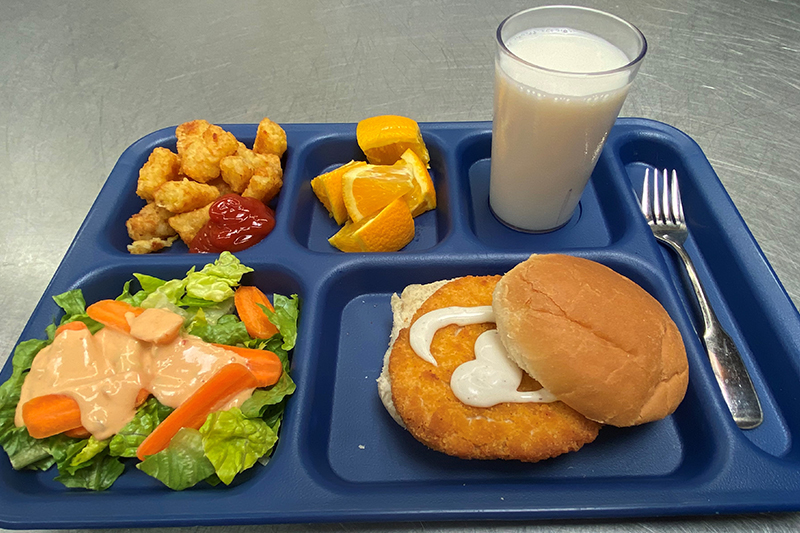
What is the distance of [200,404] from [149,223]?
2.94 ft

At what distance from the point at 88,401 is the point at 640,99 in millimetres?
3055

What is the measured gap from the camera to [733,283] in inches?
66.7

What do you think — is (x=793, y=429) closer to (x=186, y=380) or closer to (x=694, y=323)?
(x=694, y=323)

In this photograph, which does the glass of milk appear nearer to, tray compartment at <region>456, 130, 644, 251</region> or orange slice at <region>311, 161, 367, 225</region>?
tray compartment at <region>456, 130, 644, 251</region>

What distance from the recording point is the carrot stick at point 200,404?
1.26 m

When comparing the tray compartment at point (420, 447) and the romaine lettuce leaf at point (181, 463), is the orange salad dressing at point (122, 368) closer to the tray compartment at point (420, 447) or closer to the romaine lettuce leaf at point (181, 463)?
the romaine lettuce leaf at point (181, 463)

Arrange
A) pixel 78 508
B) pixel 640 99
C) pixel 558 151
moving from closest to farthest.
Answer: pixel 78 508 < pixel 558 151 < pixel 640 99

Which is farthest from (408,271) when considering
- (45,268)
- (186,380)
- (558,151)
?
(45,268)

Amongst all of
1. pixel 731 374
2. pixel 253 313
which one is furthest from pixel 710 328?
pixel 253 313

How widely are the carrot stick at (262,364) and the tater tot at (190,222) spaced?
24.3 inches

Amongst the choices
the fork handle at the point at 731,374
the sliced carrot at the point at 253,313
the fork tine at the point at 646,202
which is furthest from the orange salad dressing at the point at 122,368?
the fork tine at the point at 646,202

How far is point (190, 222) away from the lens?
1.84 m

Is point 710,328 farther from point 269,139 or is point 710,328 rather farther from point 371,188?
point 269,139

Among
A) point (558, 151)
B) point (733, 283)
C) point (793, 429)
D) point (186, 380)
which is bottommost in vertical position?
point (793, 429)
